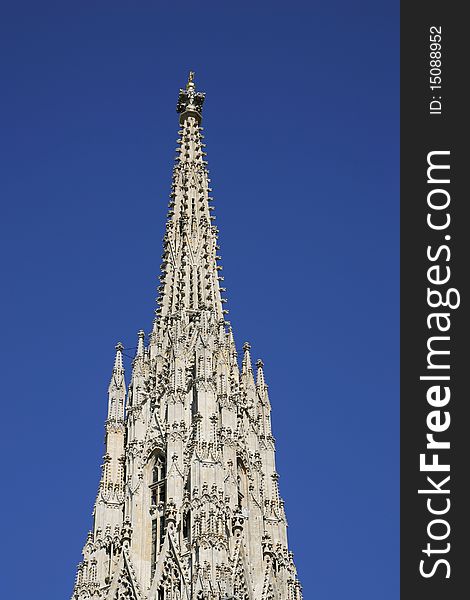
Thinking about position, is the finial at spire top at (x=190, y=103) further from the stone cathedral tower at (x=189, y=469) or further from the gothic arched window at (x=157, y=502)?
the gothic arched window at (x=157, y=502)

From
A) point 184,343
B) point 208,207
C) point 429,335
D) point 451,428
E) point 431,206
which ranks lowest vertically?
point 451,428

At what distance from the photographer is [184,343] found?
5419 cm

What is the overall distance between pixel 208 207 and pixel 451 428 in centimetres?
3034

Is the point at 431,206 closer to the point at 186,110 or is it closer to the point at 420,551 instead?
the point at 420,551

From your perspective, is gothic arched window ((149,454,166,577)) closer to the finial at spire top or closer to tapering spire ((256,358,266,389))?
tapering spire ((256,358,266,389))

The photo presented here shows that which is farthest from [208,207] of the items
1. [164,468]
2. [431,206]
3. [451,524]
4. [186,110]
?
[451,524]

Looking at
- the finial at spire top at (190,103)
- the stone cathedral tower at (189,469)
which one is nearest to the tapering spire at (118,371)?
the stone cathedral tower at (189,469)

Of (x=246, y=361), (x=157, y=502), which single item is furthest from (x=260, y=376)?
(x=157, y=502)

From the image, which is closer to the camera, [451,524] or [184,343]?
[451,524]

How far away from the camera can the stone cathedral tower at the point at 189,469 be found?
4631cm

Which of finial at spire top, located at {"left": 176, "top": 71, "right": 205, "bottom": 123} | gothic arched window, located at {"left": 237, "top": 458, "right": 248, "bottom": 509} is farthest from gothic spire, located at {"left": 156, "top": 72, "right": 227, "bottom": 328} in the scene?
gothic arched window, located at {"left": 237, "top": 458, "right": 248, "bottom": 509}

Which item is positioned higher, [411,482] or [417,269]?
[417,269]

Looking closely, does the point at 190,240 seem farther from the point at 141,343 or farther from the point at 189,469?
the point at 189,469

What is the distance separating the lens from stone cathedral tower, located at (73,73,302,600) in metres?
46.3
